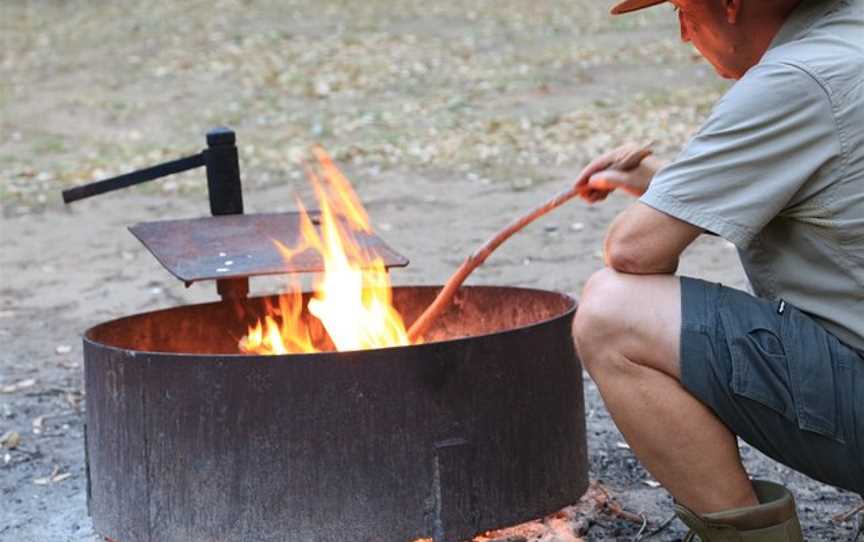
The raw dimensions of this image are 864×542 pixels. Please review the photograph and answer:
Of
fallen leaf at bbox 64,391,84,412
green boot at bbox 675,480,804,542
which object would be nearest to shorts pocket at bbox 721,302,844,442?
green boot at bbox 675,480,804,542

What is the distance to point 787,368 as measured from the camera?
9.21ft

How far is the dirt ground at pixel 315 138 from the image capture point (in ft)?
15.9

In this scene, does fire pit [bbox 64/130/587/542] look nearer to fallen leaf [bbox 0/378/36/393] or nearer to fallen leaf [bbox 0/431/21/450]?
fallen leaf [bbox 0/431/21/450]

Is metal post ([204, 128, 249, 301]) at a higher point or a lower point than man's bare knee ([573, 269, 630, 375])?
higher

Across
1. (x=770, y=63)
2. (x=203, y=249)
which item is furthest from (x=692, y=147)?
(x=203, y=249)

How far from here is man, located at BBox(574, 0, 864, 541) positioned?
2742 mm

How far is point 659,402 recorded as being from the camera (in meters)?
2.92

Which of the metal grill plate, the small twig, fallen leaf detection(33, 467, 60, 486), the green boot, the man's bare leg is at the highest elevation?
the metal grill plate

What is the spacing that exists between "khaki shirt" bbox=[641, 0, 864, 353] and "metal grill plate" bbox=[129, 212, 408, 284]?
3.14ft

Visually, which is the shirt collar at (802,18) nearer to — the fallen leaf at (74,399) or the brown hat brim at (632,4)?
the brown hat brim at (632,4)

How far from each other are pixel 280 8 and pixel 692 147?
1465cm

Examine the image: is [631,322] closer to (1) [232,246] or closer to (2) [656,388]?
(2) [656,388]

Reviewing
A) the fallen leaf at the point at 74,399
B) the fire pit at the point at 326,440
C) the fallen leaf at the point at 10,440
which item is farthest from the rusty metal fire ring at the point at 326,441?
the fallen leaf at the point at 74,399

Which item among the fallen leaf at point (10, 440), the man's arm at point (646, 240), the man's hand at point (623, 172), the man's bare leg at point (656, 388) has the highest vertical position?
the man's hand at point (623, 172)
